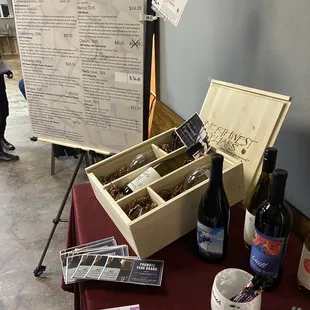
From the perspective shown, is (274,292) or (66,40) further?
(66,40)

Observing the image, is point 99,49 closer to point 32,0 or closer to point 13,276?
point 32,0

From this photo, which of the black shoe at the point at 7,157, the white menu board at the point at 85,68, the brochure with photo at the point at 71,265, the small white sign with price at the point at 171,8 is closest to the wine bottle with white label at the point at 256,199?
the brochure with photo at the point at 71,265

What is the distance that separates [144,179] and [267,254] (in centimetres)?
40

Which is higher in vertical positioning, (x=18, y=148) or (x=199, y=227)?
(x=199, y=227)

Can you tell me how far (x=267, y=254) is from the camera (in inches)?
26.5

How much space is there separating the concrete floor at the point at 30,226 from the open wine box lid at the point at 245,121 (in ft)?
4.13

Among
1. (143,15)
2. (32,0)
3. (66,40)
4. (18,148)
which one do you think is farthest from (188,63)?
(18,148)

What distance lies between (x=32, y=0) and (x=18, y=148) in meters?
2.45

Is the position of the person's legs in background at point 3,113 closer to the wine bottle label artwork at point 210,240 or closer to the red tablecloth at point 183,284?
the red tablecloth at point 183,284

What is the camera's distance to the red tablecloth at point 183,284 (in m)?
0.70

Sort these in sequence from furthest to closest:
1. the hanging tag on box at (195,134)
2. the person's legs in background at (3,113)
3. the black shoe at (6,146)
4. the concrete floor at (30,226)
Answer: the black shoe at (6,146) → the person's legs in background at (3,113) → the concrete floor at (30,226) → the hanging tag on box at (195,134)

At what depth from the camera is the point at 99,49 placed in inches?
52.2

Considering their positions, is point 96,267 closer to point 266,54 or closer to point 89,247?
point 89,247

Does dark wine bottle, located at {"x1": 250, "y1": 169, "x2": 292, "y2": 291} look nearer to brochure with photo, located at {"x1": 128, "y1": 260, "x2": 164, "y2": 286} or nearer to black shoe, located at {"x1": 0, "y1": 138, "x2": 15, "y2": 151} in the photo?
brochure with photo, located at {"x1": 128, "y1": 260, "x2": 164, "y2": 286}
